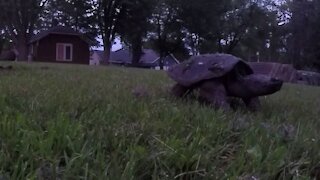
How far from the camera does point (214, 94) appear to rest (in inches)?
182

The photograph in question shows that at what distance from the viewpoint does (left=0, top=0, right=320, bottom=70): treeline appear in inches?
1315

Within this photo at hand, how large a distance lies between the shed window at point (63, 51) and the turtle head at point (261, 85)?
33491 millimetres

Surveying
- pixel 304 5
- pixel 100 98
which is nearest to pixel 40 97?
pixel 100 98

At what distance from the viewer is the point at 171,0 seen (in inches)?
1561

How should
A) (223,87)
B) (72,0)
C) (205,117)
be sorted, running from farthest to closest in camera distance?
(72,0)
(223,87)
(205,117)

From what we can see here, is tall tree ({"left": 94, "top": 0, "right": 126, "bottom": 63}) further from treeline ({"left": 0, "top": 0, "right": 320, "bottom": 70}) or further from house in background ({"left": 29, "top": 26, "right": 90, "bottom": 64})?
house in background ({"left": 29, "top": 26, "right": 90, "bottom": 64})

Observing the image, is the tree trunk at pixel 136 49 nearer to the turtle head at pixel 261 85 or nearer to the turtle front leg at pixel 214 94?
the turtle front leg at pixel 214 94

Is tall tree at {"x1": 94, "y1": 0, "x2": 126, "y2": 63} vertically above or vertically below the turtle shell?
above

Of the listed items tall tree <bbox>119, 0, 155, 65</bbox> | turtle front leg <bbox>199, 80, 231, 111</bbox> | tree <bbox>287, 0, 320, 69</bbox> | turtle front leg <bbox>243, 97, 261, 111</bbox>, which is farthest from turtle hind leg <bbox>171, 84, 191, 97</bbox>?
tall tree <bbox>119, 0, 155, 65</bbox>

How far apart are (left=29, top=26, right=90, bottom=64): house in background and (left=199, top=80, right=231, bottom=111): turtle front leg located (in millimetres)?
32339

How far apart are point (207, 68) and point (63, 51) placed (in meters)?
33.6

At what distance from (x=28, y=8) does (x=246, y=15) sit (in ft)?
77.0

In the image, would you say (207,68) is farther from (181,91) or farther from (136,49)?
(136,49)

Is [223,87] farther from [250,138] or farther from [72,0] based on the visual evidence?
[72,0]
